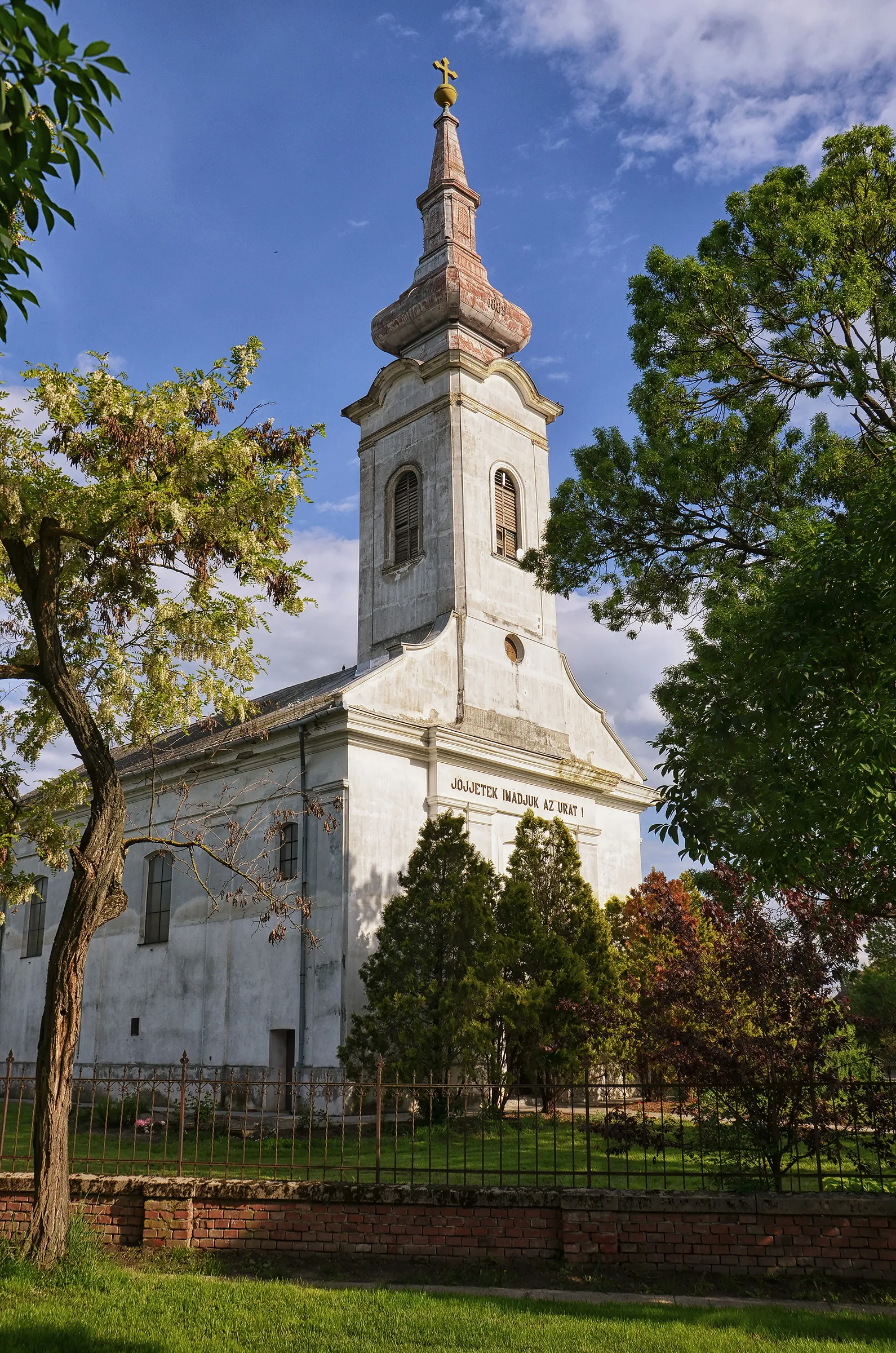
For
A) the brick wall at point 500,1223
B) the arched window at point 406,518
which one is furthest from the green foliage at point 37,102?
the arched window at point 406,518

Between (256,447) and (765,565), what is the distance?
5.88m

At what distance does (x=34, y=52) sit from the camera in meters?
4.09

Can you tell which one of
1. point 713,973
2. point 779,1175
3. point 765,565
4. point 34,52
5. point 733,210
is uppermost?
point 733,210

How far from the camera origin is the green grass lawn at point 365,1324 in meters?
7.04

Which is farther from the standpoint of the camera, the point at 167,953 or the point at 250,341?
the point at 167,953

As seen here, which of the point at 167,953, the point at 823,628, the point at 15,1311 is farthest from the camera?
the point at 167,953

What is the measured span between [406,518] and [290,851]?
28.8 ft

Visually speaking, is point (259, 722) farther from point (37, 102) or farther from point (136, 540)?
point (37, 102)

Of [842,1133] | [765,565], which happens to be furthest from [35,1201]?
[765,565]

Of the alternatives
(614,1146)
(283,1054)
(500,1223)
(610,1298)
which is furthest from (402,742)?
(610,1298)

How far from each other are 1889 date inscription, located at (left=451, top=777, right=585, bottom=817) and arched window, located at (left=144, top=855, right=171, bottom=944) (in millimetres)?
6906

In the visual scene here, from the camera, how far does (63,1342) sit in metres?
7.16

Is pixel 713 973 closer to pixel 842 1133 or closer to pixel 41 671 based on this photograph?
pixel 842 1133

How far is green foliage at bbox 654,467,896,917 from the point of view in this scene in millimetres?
7785
